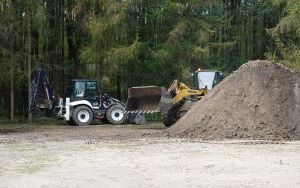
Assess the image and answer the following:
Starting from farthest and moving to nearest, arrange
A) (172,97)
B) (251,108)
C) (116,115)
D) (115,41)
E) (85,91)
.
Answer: (115,41) → (116,115) → (85,91) → (172,97) → (251,108)

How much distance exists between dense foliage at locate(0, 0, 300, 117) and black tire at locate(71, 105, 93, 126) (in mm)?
3919

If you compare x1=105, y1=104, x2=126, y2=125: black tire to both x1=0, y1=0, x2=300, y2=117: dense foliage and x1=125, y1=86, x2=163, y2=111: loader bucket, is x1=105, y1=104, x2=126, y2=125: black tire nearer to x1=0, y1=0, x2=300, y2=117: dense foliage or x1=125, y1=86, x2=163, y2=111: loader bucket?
x1=125, y1=86, x2=163, y2=111: loader bucket

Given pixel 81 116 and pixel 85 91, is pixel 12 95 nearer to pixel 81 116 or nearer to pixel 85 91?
pixel 85 91

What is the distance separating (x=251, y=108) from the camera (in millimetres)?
18578

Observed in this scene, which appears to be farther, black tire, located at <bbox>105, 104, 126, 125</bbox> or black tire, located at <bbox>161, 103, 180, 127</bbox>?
black tire, located at <bbox>105, 104, 126, 125</bbox>

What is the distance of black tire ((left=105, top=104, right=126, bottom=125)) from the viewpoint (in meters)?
25.8

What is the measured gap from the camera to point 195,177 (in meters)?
10.2

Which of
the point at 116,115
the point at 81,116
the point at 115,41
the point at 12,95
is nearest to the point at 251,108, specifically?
the point at 116,115

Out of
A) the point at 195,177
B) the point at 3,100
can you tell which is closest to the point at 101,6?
the point at 3,100

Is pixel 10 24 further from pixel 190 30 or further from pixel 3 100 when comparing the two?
pixel 190 30

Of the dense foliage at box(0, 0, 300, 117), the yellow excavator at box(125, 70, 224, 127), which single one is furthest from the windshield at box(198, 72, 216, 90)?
the dense foliage at box(0, 0, 300, 117)

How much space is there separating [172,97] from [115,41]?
679 cm

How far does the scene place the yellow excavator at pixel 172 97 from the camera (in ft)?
74.2

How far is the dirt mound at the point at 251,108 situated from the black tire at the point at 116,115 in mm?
6485
